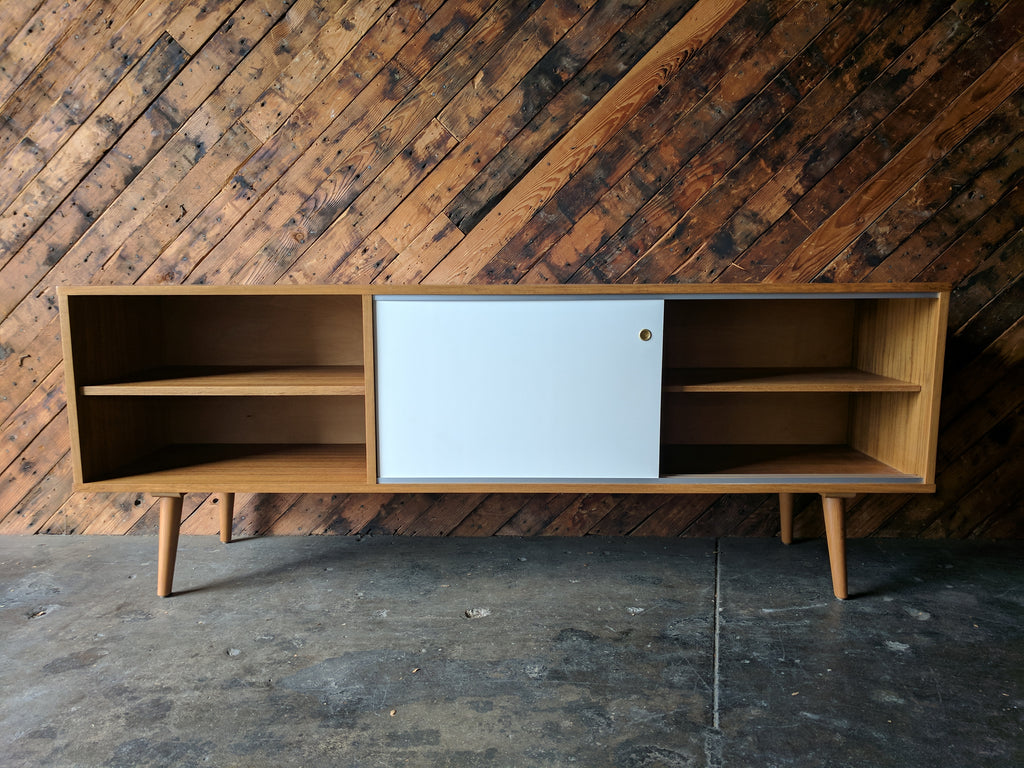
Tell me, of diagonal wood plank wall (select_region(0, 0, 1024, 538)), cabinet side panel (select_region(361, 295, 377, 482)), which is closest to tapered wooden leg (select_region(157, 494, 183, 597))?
cabinet side panel (select_region(361, 295, 377, 482))

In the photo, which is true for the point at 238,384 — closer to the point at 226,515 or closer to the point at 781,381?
the point at 226,515

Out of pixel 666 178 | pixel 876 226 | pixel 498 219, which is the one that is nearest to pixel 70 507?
pixel 498 219

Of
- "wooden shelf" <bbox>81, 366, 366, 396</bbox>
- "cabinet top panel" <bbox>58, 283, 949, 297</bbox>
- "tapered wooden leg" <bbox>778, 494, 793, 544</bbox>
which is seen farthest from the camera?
"tapered wooden leg" <bbox>778, 494, 793, 544</bbox>

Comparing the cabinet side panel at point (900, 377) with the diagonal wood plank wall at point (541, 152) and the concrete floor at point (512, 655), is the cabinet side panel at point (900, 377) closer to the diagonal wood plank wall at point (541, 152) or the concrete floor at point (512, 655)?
the diagonal wood plank wall at point (541, 152)

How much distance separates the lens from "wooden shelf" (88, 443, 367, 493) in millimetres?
1828

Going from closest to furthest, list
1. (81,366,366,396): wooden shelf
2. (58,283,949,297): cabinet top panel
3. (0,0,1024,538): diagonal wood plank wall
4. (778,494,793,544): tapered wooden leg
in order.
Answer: (58,283,949,297): cabinet top panel, (81,366,366,396): wooden shelf, (0,0,1024,538): diagonal wood plank wall, (778,494,793,544): tapered wooden leg

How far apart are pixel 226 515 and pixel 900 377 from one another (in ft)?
6.49

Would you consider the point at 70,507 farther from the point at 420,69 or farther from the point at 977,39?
the point at 977,39

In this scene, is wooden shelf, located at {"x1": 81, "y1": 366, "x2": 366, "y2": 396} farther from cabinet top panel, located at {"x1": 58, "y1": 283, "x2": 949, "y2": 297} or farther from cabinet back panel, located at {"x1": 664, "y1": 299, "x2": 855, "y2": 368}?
cabinet back panel, located at {"x1": 664, "y1": 299, "x2": 855, "y2": 368}

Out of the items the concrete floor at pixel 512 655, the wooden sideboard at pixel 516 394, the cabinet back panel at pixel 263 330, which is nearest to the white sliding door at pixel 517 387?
the wooden sideboard at pixel 516 394

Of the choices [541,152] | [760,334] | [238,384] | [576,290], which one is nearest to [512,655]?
[576,290]

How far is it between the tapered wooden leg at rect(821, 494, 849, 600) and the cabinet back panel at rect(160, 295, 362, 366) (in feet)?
4.56

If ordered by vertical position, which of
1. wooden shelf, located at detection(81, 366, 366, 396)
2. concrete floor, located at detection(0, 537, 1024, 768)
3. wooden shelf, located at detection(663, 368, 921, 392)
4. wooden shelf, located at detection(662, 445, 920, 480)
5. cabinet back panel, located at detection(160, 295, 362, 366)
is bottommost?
concrete floor, located at detection(0, 537, 1024, 768)

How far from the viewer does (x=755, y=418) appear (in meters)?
2.19
